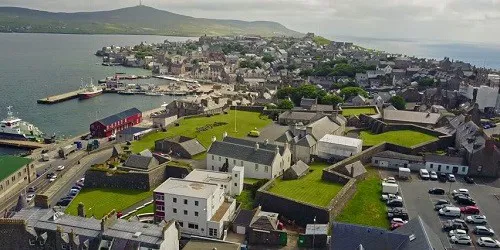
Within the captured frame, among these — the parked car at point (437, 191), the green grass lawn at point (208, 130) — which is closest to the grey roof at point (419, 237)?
the parked car at point (437, 191)

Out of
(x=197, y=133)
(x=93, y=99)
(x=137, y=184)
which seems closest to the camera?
(x=137, y=184)

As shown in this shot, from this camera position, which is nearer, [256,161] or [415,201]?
[415,201]

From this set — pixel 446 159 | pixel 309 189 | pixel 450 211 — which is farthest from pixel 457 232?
pixel 446 159

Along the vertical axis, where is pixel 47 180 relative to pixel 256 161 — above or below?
→ below

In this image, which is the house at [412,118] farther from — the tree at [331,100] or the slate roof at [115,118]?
the slate roof at [115,118]

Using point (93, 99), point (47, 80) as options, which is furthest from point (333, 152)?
point (47, 80)

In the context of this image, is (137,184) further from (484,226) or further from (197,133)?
(484,226)

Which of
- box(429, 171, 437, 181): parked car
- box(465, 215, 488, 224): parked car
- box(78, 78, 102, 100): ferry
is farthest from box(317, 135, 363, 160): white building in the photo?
box(78, 78, 102, 100): ferry

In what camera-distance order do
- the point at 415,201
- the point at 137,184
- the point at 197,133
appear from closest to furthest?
1. the point at 415,201
2. the point at 137,184
3. the point at 197,133
